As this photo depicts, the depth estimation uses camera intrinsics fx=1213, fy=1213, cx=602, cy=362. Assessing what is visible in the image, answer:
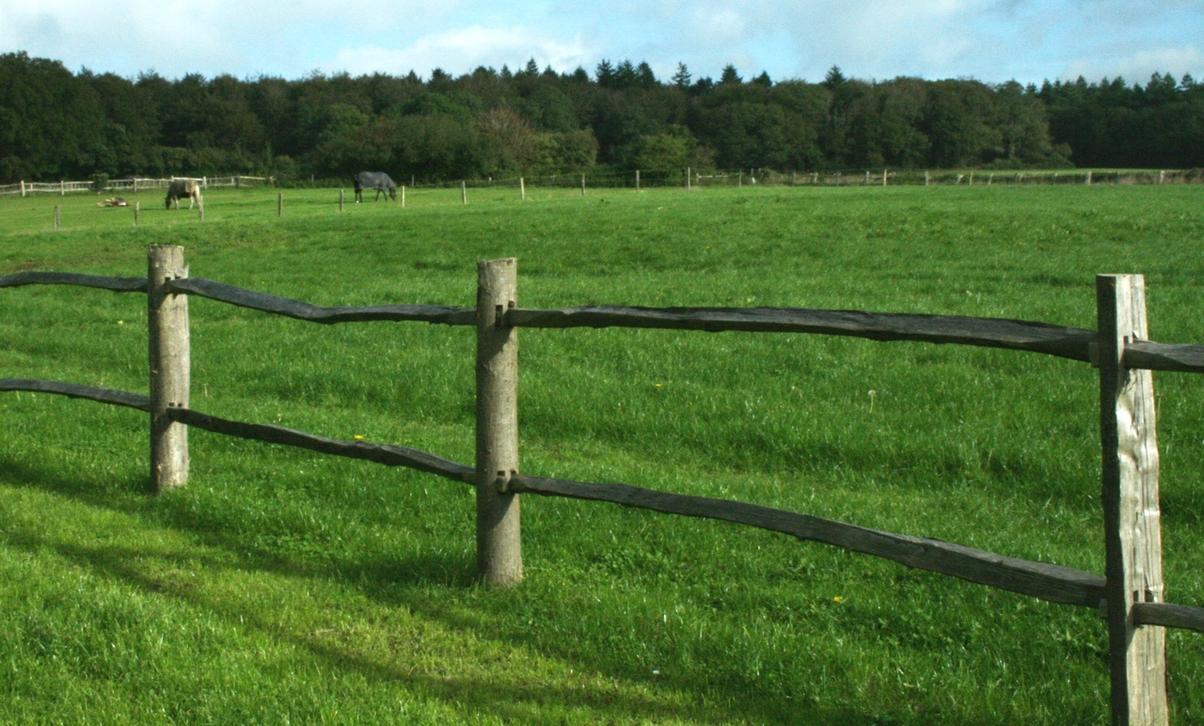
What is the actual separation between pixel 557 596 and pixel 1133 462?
2.81 meters

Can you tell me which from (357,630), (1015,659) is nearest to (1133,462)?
(1015,659)

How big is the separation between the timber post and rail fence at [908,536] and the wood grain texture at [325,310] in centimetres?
1

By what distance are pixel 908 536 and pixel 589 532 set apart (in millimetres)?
2629

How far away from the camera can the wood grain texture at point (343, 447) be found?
6.05 meters

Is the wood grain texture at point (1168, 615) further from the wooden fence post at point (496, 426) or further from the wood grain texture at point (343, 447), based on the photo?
the wood grain texture at point (343, 447)

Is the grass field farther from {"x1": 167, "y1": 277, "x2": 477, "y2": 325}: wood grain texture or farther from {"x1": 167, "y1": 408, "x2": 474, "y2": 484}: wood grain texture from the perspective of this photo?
{"x1": 167, "y1": 277, "x2": 477, "y2": 325}: wood grain texture

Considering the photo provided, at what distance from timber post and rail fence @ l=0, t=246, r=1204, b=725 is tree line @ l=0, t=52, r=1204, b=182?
93005 mm

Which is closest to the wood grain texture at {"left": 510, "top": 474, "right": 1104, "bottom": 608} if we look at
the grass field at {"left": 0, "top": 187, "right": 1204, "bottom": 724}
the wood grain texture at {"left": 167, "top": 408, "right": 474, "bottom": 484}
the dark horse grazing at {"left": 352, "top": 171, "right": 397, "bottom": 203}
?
the grass field at {"left": 0, "top": 187, "right": 1204, "bottom": 724}

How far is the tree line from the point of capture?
10788 cm

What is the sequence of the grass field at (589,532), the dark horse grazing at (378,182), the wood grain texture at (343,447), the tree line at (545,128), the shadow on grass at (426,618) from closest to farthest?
the shadow on grass at (426,618) → the grass field at (589,532) → the wood grain texture at (343,447) → the dark horse grazing at (378,182) → the tree line at (545,128)

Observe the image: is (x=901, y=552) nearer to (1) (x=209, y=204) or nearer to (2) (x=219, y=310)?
(2) (x=219, y=310)

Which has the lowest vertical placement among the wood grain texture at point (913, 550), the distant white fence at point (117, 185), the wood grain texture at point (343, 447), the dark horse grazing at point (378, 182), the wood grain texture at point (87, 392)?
the wood grain texture at point (913, 550)

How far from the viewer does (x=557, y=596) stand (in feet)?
19.0

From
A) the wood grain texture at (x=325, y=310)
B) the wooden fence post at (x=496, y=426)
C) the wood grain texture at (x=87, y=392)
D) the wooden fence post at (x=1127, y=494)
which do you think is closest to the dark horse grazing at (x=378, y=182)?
the wood grain texture at (x=87, y=392)
